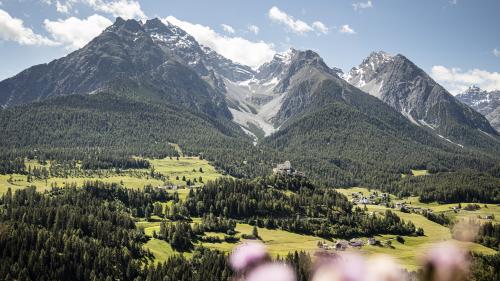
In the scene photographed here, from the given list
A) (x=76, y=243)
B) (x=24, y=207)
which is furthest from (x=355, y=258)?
(x=24, y=207)

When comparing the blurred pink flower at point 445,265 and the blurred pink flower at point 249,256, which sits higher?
the blurred pink flower at point 445,265

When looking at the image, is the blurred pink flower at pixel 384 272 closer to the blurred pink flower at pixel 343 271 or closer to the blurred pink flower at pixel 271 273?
the blurred pink flower at pixel 343 271

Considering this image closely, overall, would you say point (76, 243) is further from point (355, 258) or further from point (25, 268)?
point (355, 258)

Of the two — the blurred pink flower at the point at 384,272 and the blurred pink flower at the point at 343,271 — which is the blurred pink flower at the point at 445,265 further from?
the blurred pink flower at the point at 343,271

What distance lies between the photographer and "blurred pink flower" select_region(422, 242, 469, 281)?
2342mm

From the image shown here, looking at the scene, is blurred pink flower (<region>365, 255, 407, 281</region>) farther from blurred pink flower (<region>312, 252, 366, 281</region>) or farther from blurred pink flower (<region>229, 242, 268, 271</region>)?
blurred pink flower (<region>229, 242, 268, 271</region>)

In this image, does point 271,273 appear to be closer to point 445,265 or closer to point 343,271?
point 343,271

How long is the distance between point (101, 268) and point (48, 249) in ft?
59.6

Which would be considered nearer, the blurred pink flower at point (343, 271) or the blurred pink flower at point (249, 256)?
the blurred pink flower at point (343, 271)

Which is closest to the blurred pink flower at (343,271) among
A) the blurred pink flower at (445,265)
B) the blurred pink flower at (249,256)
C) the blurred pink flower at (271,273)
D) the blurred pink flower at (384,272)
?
the blurred pink flower at (384,272)

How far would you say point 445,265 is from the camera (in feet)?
7.68

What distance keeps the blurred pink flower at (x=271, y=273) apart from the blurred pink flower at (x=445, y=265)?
67 centimetres

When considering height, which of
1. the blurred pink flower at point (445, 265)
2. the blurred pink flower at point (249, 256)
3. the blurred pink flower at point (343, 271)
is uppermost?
the blurred pink flower at point (445, 265)

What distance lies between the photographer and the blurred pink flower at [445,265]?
2.34 meters
